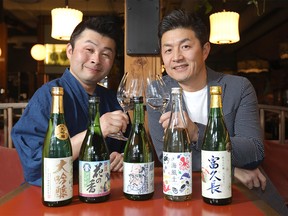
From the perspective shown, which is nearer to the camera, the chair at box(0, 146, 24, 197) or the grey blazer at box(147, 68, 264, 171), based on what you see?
the grey blazer at box(147, 68, 264, 171)

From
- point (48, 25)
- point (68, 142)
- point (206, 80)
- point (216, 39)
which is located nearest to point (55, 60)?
point (48, 25)

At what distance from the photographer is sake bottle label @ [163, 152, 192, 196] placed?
2.65ft

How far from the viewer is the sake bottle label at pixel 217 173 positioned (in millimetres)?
787

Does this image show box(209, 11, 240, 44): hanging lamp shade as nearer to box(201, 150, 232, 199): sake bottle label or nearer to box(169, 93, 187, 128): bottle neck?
box(169, 93, 187, 128): bottle neck

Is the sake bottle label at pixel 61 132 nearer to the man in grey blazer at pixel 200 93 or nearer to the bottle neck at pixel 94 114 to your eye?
the bottle neck at pixel 94 114

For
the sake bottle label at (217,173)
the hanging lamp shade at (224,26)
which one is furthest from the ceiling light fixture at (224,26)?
the sake bottle label at (217,173)

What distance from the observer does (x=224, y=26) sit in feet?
12.1

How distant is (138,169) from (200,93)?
723 millimetres

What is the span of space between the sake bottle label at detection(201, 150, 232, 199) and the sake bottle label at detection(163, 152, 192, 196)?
0.14ft

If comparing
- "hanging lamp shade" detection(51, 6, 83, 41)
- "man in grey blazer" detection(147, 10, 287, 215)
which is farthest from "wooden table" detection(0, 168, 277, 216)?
"hanging lamp shade" detection(51, 6, 83, 41)

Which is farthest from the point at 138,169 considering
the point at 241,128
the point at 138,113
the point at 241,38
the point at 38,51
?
the point at 241,38

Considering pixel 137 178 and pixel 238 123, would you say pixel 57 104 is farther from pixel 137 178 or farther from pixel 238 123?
pixel 238 123

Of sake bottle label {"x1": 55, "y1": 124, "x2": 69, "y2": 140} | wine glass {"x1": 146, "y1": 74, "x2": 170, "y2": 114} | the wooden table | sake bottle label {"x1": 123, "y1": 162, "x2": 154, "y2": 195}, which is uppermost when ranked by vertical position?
wine glass {"x1": 146, "y1": 74, "x2": 170, "y2": 114}

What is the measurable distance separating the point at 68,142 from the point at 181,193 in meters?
0.31
